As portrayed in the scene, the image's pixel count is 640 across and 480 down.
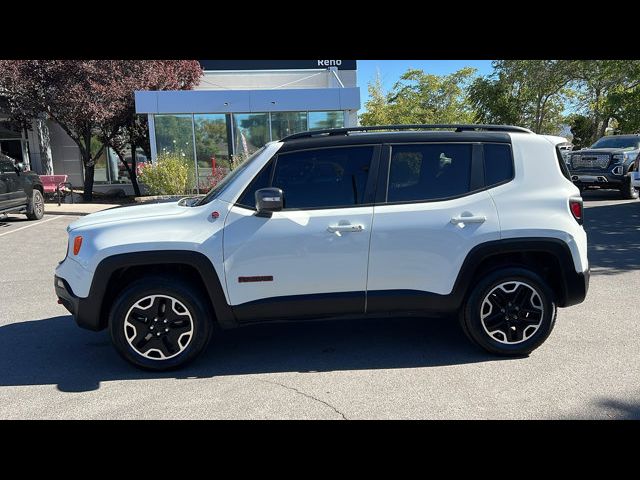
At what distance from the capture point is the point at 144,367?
3.85m

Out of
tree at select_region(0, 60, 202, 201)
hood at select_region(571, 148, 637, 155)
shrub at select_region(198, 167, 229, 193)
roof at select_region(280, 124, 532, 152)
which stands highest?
tree at select_region(0, 60, 202, 201)

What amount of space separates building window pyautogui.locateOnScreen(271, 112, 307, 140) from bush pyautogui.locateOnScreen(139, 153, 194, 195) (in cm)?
392

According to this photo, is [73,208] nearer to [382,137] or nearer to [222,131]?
[222,131]

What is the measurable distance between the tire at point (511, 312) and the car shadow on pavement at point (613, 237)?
3.18 metres

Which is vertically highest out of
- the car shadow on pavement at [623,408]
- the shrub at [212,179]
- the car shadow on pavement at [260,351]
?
the shrub at [212,179]

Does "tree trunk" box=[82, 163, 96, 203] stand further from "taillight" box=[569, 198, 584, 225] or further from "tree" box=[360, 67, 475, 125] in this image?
"taillight" box=[569, 198, 584, 225]

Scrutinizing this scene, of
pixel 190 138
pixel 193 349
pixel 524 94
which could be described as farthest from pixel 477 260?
pixel 524 94

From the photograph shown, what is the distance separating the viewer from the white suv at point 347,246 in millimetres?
3744

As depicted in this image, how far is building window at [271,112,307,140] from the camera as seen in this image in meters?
16.6

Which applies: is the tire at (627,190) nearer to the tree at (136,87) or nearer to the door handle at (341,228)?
the door handle at (341,228)

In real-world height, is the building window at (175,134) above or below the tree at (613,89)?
below

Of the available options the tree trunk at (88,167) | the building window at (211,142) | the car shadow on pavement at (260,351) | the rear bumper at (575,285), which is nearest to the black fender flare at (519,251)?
the rear bumper at (575,285)

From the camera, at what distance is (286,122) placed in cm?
1667

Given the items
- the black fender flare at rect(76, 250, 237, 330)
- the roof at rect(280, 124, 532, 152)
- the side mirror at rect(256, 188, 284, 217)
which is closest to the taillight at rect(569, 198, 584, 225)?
the roof at rect(280, 124, 532, 152)
